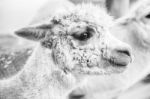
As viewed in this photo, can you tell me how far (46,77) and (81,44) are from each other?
16cm

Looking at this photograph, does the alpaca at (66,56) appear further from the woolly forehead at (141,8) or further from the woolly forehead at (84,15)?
the woolly forehead at (141,8)

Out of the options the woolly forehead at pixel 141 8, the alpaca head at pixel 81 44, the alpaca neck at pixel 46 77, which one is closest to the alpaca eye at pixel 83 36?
the alpaca head at pixel 81 44

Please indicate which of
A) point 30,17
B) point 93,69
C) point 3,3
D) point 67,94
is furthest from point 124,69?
point 3,3

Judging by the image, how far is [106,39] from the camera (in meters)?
1.09

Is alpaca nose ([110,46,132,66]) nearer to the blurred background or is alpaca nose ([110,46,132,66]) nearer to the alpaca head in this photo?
the alpaca head

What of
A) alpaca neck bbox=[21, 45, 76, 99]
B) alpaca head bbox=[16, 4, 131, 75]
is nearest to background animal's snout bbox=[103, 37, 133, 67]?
alpaca head bbox=[16, 4, 131, 75]

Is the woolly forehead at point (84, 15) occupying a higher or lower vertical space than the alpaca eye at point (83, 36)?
higher

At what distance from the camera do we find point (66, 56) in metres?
1.09

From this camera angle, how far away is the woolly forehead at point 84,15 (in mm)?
1107

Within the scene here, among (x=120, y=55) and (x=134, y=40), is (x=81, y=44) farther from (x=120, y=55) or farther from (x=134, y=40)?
(x=134, y=40)

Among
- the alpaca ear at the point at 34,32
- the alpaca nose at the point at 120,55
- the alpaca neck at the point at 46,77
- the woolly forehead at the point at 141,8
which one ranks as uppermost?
the woolly forehead at the point at 141,8

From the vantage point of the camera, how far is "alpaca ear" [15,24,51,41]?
108 cm

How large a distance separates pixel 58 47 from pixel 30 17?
0.15m

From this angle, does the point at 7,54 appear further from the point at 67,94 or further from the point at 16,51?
the point at 67,94
